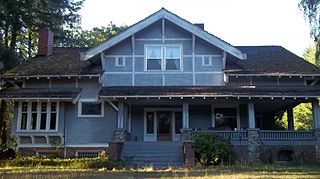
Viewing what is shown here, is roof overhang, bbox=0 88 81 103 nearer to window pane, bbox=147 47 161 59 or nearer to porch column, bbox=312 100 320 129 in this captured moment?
window pane, bbox=147 47 161 59

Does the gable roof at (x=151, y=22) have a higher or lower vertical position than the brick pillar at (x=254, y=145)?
higher

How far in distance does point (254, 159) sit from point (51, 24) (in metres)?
22.4

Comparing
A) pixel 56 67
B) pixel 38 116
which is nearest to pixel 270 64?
pixel 56 67

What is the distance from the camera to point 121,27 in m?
48.8

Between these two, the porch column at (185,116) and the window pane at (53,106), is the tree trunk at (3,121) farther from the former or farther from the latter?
the porch column at (185,116)

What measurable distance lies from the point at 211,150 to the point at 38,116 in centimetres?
1065

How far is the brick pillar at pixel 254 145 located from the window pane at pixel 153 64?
670 centimetres

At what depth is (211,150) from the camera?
64.7 ft

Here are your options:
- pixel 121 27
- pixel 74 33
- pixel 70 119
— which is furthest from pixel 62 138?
pixel 121 27

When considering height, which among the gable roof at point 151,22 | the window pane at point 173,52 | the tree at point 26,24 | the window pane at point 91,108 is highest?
the tree at point 26,24

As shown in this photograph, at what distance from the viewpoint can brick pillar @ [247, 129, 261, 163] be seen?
70.0 feet

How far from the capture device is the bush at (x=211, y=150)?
19.6 metres

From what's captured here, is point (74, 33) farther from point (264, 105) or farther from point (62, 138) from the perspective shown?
point (264, 105)

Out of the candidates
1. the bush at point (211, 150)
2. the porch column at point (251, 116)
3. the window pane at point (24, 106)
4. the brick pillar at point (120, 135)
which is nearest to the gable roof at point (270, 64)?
the porch column at point (251, 116)
